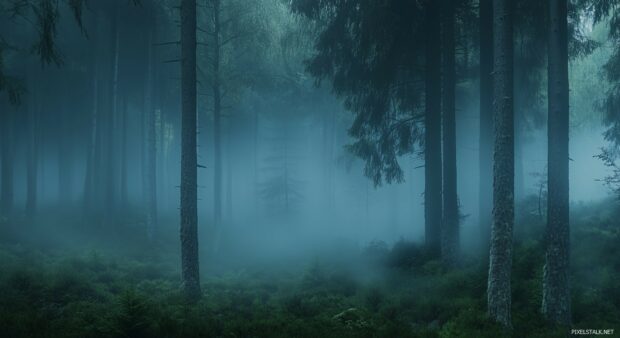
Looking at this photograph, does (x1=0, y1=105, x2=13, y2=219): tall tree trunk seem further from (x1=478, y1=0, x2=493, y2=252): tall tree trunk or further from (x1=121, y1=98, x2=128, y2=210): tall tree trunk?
(x1=478, y1=0, x2=493, y2=252): tall tree trunk

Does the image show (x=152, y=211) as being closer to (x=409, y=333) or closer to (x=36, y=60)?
(x=36, y=60)

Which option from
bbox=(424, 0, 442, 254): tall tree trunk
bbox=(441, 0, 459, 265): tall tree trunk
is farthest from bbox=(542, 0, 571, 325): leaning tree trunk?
bbox=(424, 0, 442, 254): tall tree trunk

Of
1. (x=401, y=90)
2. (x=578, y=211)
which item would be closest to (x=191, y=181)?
(x=401, y=90)

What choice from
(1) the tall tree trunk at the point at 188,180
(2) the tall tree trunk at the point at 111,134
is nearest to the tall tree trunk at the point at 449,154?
(1) the tall tree trunk at the point at 188,180

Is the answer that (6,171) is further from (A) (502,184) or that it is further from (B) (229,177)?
(A) (502,184)

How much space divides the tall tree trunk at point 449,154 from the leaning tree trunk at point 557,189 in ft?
14.6

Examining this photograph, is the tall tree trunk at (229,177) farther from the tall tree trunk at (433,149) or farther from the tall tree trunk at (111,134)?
the tall tree trunk at (433,149)

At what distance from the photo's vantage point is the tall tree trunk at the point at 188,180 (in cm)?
1174

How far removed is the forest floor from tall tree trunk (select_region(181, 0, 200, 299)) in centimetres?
59

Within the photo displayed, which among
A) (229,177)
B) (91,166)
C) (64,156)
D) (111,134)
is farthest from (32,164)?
(229,177)

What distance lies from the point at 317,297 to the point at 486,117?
7481 millimetres

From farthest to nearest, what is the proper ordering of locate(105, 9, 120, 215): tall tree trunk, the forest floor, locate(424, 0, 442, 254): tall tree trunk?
locate(105, 9, 120, 215): tall tree trunk, locate(424, 0, 442, 254): tall tree trunk, the forest floor

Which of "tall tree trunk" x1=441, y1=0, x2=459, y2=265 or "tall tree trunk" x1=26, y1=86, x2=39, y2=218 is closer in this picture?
"tall tree trunk" x1=441, y1=0, x2=459, y2=265

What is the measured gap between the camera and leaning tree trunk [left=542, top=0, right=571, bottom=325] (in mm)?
9211
